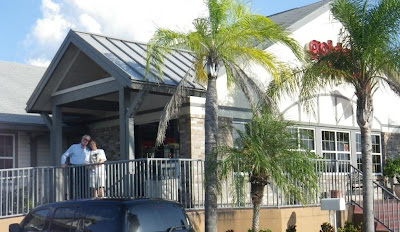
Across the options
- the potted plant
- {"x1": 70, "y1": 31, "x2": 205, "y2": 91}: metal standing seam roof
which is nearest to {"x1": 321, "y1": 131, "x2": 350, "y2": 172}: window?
the potted plant

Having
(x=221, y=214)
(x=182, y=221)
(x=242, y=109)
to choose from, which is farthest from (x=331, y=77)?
(x=182, y=221)

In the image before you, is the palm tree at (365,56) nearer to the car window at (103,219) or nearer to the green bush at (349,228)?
the green bush at (349,228)

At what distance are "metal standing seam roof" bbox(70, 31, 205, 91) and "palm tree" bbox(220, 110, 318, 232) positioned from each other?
8.25 feet

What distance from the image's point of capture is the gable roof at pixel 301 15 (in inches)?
775

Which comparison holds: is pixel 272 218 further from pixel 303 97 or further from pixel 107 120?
pixel 107 120

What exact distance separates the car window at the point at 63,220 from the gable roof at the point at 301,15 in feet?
35.4

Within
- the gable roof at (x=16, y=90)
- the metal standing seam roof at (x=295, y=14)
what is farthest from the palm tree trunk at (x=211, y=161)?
the gable roof at (x=16, y=90)

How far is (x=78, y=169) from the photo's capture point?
1508 centimetres

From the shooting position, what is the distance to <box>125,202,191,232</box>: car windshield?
917 centimetres

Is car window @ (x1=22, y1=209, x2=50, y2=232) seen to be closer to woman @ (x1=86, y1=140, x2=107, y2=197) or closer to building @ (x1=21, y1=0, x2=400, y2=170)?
woman @ (x1=86, y1=140, x2=107, y2=197)

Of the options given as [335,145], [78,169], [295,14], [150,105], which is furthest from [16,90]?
[335,145]

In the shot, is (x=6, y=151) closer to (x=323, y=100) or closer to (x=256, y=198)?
(x=256, y=198)

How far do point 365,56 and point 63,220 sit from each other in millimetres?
7593

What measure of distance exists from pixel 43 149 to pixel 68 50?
534cm
